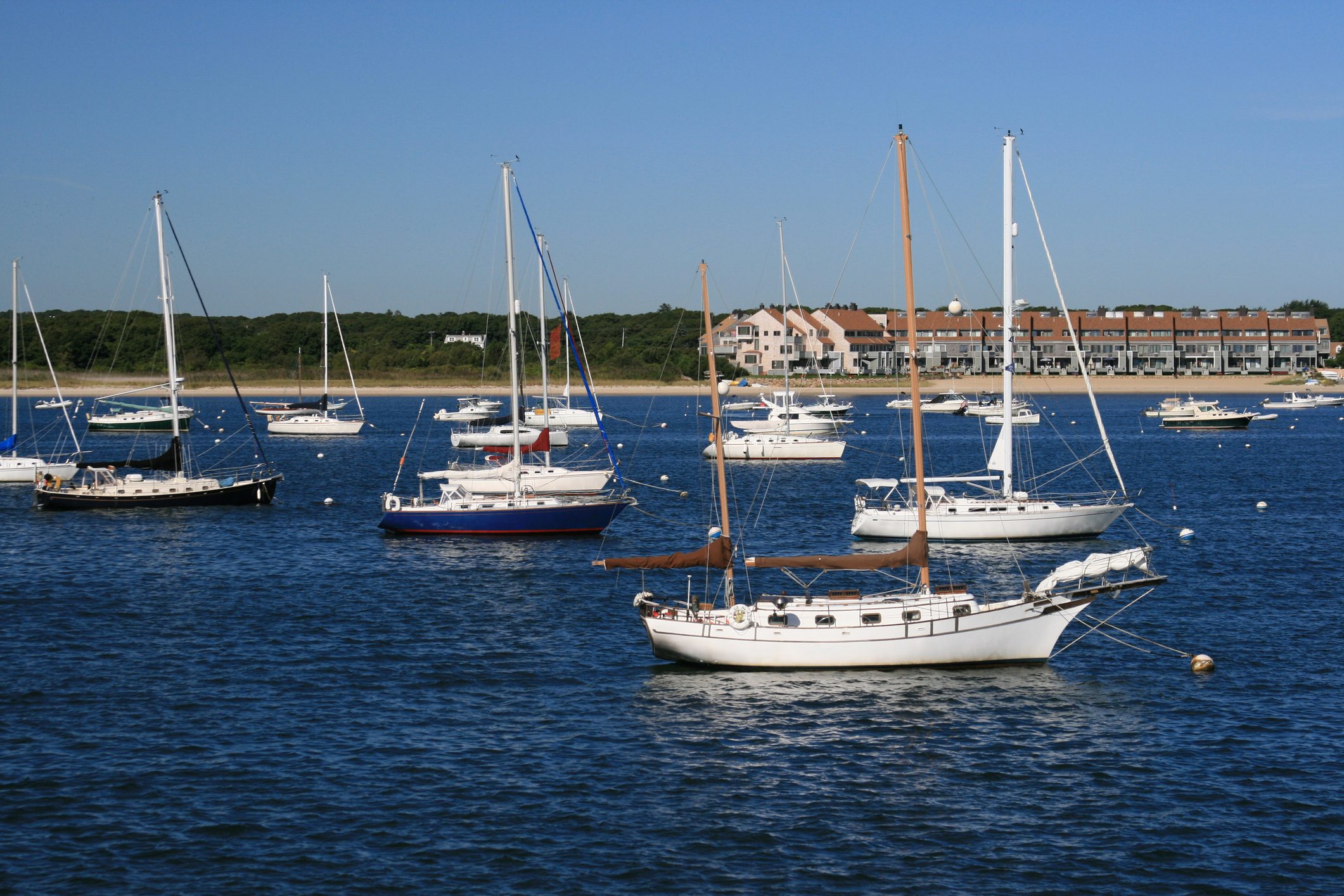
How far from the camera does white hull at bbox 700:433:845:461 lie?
88.1m

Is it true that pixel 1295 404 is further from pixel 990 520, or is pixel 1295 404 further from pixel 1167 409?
pixel 990 520

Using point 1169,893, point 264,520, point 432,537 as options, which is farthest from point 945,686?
point 264,520

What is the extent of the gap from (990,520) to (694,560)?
19786 mm

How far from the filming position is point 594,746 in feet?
82.2

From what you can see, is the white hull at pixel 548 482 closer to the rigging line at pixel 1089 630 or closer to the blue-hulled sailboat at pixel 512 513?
the blue-hulled sailboat at pixel 512 513

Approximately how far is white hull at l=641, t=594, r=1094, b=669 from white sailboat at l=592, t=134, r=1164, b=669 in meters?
0.02

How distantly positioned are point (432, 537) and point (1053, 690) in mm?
28426

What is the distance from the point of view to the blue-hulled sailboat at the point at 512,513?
5012cm

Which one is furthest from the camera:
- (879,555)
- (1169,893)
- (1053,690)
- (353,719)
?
(879,555)

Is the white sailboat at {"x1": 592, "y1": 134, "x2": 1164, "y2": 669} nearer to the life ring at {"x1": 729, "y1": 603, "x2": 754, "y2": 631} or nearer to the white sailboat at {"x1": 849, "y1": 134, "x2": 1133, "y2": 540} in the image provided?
the life ring at {"x1": 729, "y1": 603, "x2": 754, "y2": 631}

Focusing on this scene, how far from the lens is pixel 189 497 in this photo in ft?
197

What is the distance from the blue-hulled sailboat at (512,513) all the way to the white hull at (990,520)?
9.59 meters

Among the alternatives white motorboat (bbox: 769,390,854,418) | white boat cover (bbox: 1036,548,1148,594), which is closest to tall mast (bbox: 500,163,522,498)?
white boat cover (bbox: 1036,548,1148,594)

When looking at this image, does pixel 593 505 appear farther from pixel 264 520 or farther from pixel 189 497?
pixel 189 497
